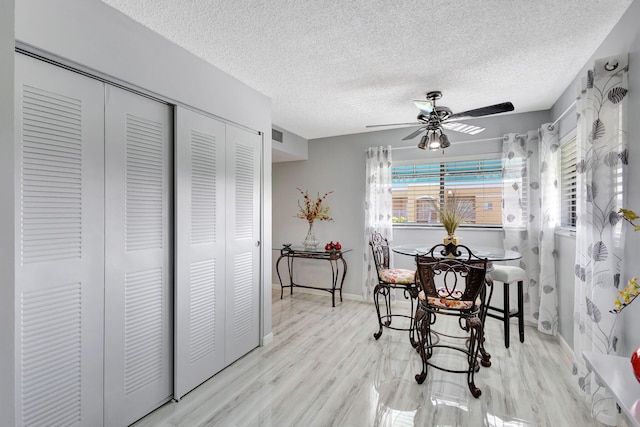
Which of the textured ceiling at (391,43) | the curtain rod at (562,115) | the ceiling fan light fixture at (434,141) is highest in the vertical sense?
the textured ceiling at (391,43)

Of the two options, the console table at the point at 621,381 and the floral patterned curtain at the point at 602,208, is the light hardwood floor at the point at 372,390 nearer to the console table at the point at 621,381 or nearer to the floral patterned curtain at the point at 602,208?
the floral patterned curtain at the point at 602,208

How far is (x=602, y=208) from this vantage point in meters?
1.89

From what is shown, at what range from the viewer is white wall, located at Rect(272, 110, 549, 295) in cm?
393

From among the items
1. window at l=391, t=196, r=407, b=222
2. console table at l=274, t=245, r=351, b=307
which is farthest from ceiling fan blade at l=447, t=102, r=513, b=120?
console table at l=274, t=245, r=351, b=307

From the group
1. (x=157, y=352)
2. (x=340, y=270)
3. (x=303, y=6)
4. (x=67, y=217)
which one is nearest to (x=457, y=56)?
(x=303, y=6)

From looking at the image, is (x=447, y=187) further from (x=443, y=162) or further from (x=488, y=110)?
(x=488, y=110)

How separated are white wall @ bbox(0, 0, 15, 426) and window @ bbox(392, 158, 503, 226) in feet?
13.6

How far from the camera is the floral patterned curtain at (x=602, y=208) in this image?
1.80m

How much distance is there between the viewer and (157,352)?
2100 mm

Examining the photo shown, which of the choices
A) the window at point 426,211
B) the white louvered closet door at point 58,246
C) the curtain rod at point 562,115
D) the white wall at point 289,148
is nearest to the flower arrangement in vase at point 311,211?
the white wall at point 289,148

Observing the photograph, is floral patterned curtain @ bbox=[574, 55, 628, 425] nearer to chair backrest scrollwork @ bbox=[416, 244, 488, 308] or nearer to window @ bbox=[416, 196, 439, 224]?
chair backrest scrollwork @ bbox=[416, 244, 488, 308]

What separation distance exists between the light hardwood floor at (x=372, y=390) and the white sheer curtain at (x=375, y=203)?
4.18ft

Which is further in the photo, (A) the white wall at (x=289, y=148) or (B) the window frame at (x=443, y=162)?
(A) the white wall at (x=289, y=148)

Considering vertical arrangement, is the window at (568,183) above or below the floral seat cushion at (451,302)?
above
